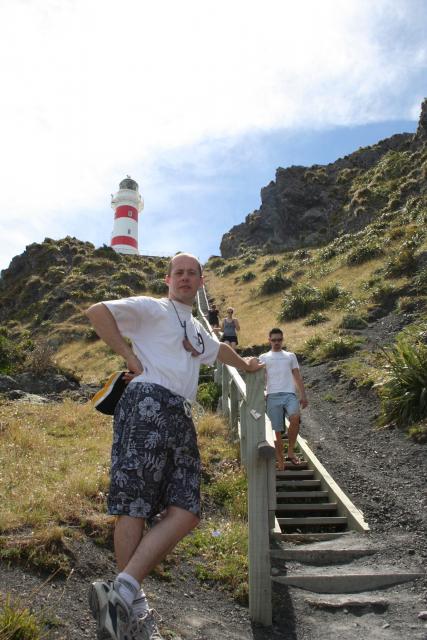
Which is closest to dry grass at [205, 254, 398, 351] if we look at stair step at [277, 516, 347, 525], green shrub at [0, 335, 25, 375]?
green shrub at [0, 335, 25, 375]

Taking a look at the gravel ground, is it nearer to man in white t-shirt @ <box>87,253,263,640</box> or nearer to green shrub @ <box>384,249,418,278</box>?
man in white t-shirt @ <box>87,253,263,640</box>

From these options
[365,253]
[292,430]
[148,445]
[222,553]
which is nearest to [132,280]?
[365,253]

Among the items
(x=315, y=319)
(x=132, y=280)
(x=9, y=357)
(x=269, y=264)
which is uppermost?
(x=269, y=264)

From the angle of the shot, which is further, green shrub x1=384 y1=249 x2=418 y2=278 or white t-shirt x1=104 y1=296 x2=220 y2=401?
green shrub x1=384 y1=249 x2=418 y2=278

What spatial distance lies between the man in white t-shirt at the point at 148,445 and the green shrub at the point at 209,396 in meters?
7.40

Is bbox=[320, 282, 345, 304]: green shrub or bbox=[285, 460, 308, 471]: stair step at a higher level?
bbox=[320, 282, 345, 304]: green shrub

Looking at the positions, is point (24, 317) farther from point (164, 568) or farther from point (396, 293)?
point (164, 568)

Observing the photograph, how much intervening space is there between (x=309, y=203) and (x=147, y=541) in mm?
47700

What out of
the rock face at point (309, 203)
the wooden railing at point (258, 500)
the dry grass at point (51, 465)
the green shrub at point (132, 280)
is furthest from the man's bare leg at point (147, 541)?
the rock face at point (309, 203)

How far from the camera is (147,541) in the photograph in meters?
2.40

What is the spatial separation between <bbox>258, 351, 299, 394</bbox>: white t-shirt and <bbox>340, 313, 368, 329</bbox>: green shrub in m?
9.22

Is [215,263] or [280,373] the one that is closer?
[280,373]

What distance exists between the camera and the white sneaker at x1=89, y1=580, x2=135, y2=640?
7.07ft

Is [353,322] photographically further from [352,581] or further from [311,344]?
[352,581]
